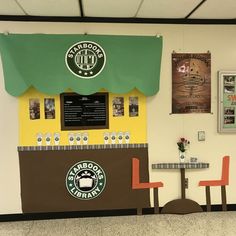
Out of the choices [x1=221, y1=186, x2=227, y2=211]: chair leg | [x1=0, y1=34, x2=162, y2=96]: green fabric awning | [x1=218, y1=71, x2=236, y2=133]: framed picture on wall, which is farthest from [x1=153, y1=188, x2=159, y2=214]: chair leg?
[x1=0, y1=34, x2=162, y2=96]: green fabric awning

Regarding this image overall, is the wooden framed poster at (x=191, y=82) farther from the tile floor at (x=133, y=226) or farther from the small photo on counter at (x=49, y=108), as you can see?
the small photo on counter at (x=49, y=108)

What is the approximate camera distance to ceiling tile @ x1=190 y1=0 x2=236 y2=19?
2.72 m

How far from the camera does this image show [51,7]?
2.77m

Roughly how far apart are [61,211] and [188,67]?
226cm

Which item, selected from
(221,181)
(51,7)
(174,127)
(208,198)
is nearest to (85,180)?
(174,127)

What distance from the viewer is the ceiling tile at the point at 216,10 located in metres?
2.72

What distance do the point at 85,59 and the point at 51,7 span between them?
2.07 ft

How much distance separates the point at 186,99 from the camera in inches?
129

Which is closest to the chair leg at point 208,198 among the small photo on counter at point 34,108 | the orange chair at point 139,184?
the orange chair at point 139,184

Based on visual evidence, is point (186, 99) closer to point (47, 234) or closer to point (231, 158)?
point (231, 158)

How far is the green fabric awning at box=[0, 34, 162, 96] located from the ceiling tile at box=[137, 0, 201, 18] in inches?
10.2

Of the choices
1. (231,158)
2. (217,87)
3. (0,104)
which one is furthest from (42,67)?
(231,158)

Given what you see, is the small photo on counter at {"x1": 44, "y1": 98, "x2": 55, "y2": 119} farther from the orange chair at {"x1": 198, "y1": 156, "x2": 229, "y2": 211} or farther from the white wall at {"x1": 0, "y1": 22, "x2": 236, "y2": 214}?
the orange chair at {"x1": 198, "y1": 156, "x2": 229, "y2": 211}

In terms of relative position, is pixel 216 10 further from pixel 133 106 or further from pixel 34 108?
pixel 34 108
